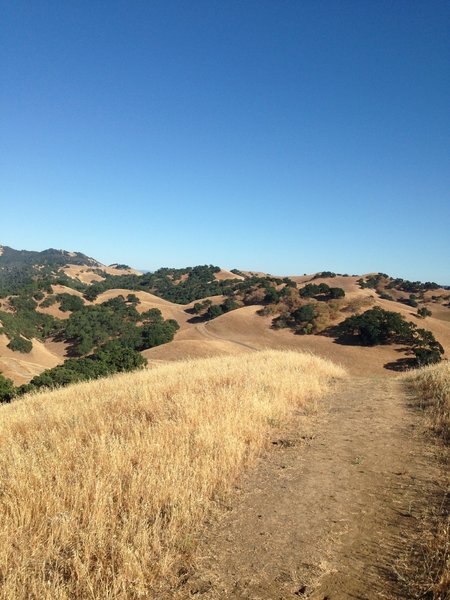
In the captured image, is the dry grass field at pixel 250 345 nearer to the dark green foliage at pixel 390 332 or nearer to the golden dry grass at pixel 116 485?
the dark green foliage at pixel 390 332

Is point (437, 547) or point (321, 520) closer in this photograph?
point (437, 547)

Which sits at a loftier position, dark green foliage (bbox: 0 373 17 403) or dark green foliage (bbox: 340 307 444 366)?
dark green foliage (bbox: 340 307 444 366)

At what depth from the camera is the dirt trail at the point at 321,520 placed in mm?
2996

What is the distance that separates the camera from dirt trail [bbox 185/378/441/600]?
300cm

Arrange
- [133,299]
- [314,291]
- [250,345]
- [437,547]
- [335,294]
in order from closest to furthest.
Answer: [437,547], [250,345], [335,294], [314,291], [133,299]

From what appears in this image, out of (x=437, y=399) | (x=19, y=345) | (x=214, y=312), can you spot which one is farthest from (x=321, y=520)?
(x=214, y=312)

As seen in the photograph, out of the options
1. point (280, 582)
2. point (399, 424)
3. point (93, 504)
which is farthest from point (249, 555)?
point (399, 424)

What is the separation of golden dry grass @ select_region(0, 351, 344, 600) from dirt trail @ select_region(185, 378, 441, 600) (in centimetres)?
36

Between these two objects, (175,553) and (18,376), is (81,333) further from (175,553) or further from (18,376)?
(175,553)

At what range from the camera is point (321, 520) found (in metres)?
3.93

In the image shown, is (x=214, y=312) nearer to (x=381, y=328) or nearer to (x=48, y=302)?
(x=381, y=328)

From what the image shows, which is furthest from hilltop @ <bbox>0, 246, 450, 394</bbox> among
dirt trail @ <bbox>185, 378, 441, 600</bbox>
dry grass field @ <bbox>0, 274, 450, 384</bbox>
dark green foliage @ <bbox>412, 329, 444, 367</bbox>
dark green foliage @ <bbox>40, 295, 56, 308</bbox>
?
dirt trail @ <bbox>185, 378, 441, 600</bbox>

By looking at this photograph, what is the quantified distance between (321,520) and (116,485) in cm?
240

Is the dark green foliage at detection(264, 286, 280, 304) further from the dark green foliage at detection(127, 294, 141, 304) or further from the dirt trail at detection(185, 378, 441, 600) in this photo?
the dirt trail at detection(185, 378, 441, 600)
